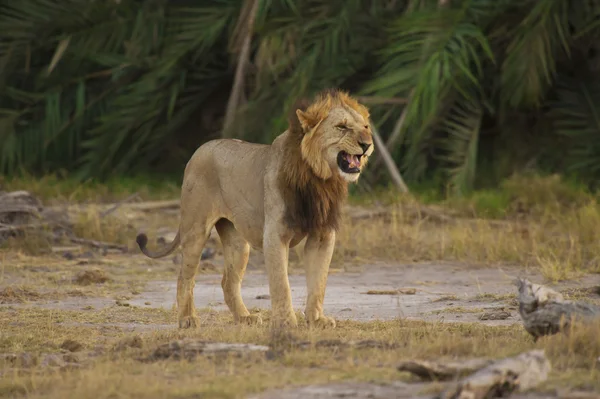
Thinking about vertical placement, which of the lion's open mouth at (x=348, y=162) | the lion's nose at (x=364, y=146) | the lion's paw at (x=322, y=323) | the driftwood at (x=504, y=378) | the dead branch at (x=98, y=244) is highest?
the lion's nose at (x=364, y=146)

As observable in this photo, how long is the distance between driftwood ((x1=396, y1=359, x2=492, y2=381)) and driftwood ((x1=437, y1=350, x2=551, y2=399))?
14 centimetres

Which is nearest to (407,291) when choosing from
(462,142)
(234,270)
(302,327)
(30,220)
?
(234,270)

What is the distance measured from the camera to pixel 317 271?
8.23 metres

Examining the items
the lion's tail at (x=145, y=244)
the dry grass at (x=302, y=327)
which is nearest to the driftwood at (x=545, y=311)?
the dry grass at (x=302, y=327)

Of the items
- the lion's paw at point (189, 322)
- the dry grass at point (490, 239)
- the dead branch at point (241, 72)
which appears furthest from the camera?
the dead branch at point (241, 72)

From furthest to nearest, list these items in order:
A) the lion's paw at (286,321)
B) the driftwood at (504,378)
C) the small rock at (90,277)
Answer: the small rock at (90,277)
the lion's paw at (286,321)
the driftwood at (504,378)

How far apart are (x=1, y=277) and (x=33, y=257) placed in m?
1.81

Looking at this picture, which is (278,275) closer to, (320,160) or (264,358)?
(320,160)

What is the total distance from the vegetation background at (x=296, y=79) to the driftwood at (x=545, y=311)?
828cm

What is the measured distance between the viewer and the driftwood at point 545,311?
7.26m

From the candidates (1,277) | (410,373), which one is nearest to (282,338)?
(410,373)

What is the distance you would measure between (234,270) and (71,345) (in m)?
1.55

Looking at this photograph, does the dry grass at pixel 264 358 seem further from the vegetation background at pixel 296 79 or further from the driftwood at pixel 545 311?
the vegetation background at pixel 296 79

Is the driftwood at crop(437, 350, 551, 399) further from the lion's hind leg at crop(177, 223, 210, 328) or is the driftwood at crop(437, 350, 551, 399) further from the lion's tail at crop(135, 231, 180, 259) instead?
the lion's tail at crop(135, 231, 180, 259)
